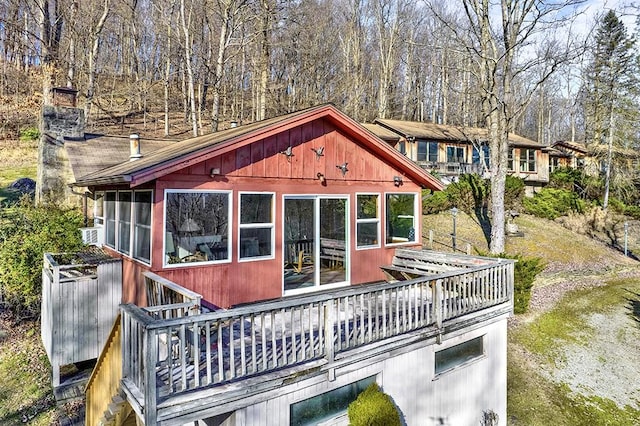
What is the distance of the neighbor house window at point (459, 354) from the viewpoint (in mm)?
6898

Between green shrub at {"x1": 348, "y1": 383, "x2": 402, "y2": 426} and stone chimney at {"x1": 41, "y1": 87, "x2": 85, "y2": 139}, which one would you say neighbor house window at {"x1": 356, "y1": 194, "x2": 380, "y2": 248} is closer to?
green shrub at {"x1": 348, "y1": 383, "x2": 402, "y2": 426}

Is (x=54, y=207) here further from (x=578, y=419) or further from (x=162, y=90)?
(x=162, y=90)

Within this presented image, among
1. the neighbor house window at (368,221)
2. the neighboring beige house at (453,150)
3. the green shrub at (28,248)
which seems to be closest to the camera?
the neighbor house window at (368,221)

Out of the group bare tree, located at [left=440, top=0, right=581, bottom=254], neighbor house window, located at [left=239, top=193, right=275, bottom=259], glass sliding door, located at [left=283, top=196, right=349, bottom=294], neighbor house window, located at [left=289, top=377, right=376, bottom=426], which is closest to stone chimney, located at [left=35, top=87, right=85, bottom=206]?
glass sliding door, located at [left=283, top=196, right=349, bottom=294]

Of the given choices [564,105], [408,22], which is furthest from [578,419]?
[564,105]

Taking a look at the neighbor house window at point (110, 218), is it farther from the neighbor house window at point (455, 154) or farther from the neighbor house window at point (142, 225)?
the neighbor house window at point (455, 154)

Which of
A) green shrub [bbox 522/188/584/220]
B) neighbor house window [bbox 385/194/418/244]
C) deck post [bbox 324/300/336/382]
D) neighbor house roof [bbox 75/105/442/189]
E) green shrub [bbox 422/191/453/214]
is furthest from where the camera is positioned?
green shrub [bbox 522/188/584/220]

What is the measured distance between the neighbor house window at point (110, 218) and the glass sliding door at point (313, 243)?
12.2 feet

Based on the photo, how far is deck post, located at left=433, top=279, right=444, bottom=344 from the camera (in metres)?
6.45

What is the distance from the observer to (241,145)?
23.0 feet

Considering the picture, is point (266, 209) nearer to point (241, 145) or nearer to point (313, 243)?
point (241, 145)

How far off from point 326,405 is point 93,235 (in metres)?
7.12

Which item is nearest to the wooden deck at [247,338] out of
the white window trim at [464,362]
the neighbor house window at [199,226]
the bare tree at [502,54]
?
the white window trim at [464,362]

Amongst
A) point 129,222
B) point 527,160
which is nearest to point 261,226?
point 129,222
